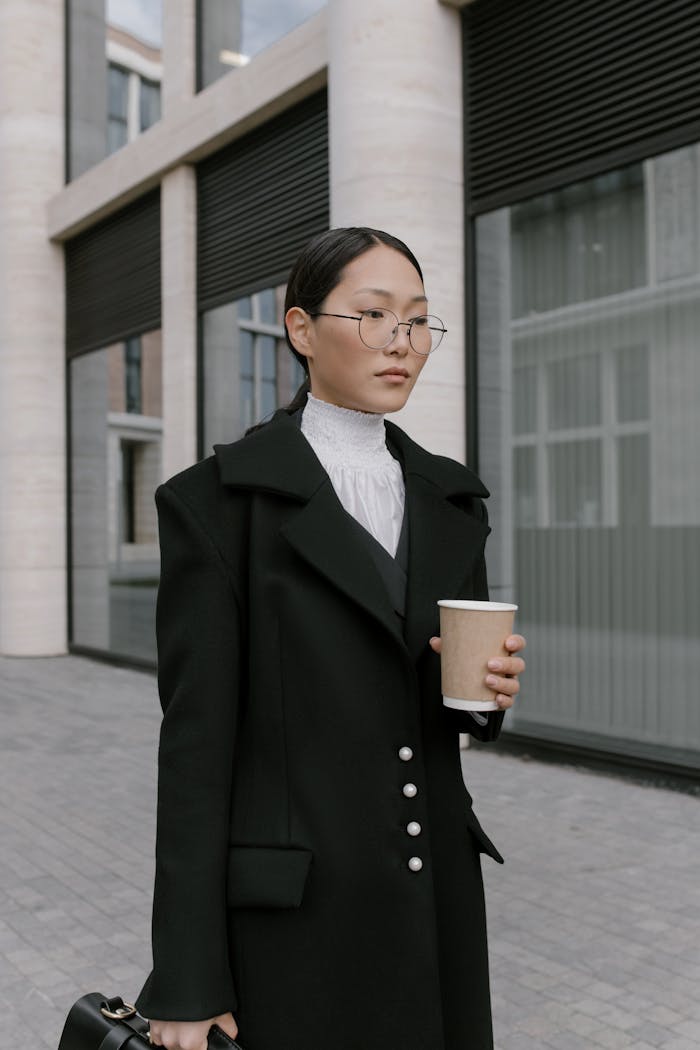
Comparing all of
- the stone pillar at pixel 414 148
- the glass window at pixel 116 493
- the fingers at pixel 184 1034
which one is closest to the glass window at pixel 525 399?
the stone pillar at pixel 414 148

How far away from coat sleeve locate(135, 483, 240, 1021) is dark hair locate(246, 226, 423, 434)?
1.24ft

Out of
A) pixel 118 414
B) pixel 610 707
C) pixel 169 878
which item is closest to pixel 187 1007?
pixel 169 878

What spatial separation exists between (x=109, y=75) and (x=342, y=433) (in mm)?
12135

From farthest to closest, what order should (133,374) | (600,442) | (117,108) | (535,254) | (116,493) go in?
(116,493), (117,108), (133,374), (535,254), (600,442)

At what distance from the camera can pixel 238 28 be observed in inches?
392

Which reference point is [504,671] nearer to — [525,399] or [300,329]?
[300,329]

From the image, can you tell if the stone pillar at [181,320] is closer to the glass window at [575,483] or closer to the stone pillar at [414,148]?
the stone pillar at [414,148]

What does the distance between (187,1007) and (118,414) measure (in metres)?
11.6

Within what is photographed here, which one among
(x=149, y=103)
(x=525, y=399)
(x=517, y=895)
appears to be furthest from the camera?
(x=149, y=103)

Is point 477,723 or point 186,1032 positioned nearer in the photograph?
point 186,1032

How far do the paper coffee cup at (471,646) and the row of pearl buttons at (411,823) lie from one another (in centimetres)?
11

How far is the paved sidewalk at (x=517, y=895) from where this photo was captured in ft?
11.5

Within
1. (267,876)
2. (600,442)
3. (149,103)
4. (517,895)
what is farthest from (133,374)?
(267,876)

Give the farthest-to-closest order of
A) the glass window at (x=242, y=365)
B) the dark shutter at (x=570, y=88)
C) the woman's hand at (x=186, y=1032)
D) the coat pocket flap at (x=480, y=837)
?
the glass window at (x=242, y=365)
the dark shutter at (x=570, y=88)
the coat pocket flap at (x=480, y=837)
the woman's hand at (x=186, y=1032)
